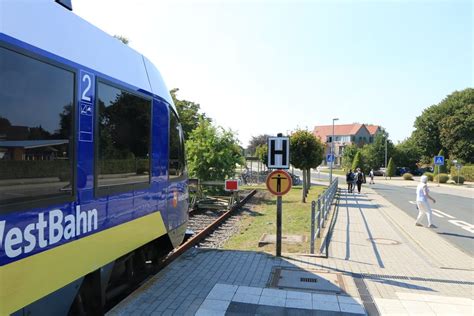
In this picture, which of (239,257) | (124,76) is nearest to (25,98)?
(124,76)

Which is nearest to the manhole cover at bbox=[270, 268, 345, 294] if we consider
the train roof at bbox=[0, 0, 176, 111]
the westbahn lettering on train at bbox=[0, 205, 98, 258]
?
the westbahn lettering on train at bbox=[0, 205, 98, 258]

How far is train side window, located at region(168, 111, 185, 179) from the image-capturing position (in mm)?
6617

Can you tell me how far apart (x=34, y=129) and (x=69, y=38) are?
100 centimetres

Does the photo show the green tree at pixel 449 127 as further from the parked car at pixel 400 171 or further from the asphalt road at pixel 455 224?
the asphalt road at pixel 455 224

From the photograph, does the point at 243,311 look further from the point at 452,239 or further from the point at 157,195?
the point at 452,239

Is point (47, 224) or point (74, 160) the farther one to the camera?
point (74, 160)

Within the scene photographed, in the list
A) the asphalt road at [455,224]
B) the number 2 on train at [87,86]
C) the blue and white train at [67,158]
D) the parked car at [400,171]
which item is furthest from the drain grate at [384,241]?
the parked car at [400,171]

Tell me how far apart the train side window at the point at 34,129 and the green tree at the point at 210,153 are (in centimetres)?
1821

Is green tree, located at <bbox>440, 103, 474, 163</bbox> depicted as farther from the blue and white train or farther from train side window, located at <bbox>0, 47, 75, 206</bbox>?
train side window, located at <bbox>0, 47, 75, 206</bbox>

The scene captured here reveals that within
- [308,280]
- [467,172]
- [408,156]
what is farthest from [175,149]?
[408,156]

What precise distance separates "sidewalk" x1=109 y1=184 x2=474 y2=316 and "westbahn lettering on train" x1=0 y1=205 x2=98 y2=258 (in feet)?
4.83

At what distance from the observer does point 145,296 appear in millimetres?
5477

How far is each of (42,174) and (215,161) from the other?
18.7 meters

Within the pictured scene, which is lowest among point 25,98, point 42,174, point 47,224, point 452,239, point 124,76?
point 452,239
